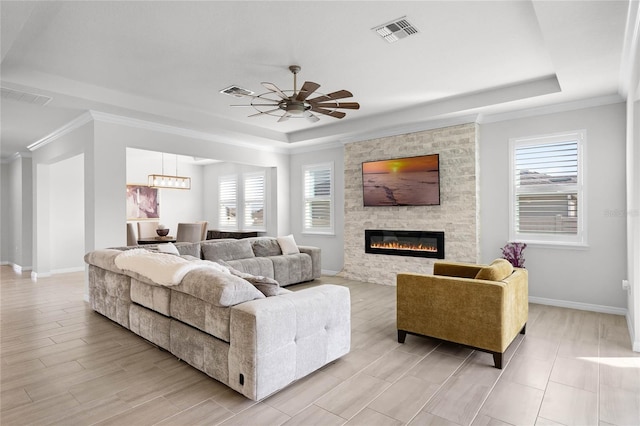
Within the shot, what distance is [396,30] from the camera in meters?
3.23

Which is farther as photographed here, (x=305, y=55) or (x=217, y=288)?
(x=305, y=55)

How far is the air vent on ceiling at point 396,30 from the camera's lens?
3.11 meters

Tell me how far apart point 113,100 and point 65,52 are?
1249 mm

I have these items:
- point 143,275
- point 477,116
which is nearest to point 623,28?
point 477,116

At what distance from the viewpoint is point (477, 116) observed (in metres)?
5.34

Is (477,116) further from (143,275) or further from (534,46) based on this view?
(143,275)

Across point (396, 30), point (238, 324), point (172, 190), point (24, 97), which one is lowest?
point (238, 324)

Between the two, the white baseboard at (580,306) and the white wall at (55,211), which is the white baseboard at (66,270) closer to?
the white wall at (55,211)

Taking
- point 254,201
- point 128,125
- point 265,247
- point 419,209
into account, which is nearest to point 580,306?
point 419,209

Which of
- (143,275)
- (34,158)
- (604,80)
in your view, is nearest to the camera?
(143,275)

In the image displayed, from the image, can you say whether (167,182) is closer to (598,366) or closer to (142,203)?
(142,203)

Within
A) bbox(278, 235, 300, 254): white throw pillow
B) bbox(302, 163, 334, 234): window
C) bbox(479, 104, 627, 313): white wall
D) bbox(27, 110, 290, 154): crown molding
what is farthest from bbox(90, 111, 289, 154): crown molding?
bbox(479, 104, 627, 313): white wall

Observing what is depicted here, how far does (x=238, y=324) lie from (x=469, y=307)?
1948mm

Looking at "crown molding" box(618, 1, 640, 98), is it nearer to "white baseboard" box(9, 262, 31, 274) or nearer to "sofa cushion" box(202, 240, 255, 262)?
"sofa cushion" box(202, 240, 255, 262)
